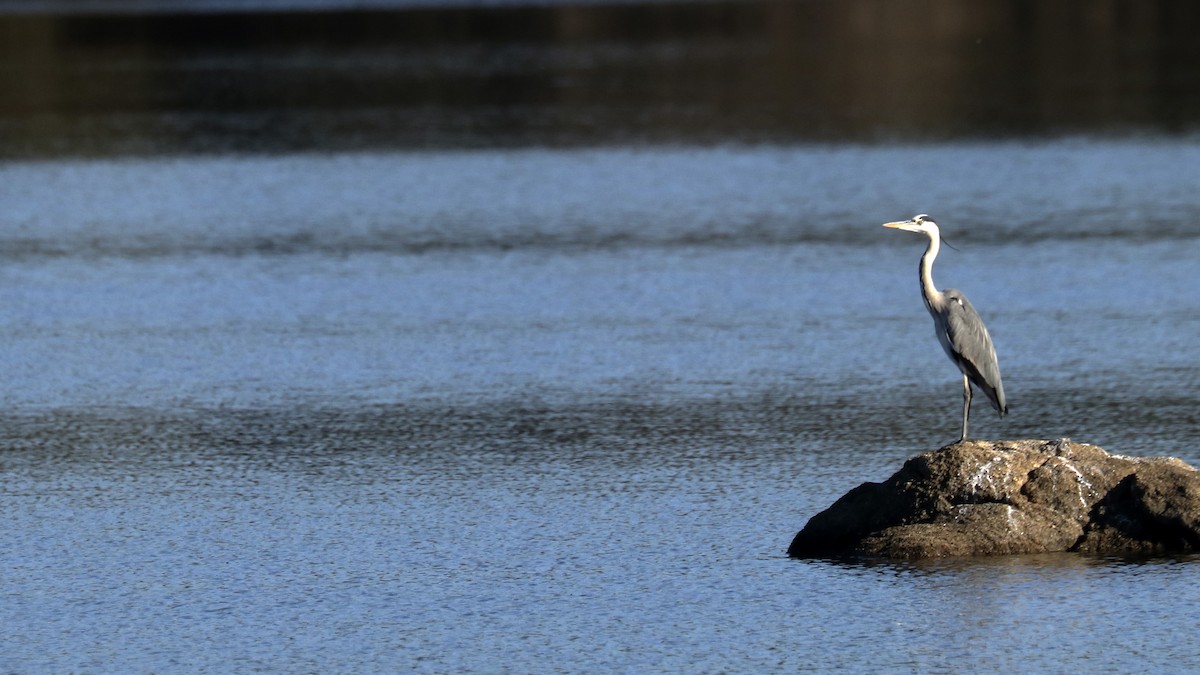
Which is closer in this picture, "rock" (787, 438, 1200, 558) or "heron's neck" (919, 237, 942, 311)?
"rock" (787, 438, 1200, 558)

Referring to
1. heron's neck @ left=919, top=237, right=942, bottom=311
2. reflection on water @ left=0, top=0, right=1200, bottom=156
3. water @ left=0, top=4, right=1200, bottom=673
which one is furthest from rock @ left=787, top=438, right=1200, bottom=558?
reflection on water @ left=0, top=0, right=1200, bottom=156

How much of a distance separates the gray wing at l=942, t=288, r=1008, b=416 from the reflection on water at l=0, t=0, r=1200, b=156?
834 inches

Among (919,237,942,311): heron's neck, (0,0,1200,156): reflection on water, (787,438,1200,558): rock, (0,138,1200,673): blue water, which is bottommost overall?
(0,0,1200,156): reflection on water

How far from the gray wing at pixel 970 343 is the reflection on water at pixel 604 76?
21.2 meters

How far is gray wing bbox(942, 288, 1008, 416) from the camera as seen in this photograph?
522 inches

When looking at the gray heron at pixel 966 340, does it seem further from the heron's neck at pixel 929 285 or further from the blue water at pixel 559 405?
the blue water at pixel 559 405

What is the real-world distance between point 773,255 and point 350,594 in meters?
12.2

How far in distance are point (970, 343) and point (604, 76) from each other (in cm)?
3376

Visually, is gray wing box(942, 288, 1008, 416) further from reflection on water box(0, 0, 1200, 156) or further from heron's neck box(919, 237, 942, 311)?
reflection on water box(0, 0, 1200, 156)

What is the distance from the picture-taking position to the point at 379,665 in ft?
35.7

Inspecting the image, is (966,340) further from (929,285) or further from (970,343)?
(929,285)

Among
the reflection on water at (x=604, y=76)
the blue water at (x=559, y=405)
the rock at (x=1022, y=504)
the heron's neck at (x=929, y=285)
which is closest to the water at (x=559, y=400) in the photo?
the blue water at (x=559, y=405)

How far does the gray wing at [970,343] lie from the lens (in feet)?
43.5

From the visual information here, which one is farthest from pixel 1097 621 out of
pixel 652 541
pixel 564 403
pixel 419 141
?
pixel 419 141
